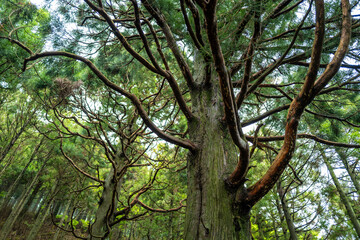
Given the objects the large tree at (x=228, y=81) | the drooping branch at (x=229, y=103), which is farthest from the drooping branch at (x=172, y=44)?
the drooping branch at (x=229, y=103)

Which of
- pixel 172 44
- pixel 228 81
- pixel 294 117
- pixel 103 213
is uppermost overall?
pixel 172 44

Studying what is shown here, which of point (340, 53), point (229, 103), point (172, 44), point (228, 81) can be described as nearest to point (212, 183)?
point (229, 103)

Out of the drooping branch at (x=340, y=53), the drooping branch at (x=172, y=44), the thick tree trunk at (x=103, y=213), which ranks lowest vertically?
the thick tree trunk at (x=103, y=213)

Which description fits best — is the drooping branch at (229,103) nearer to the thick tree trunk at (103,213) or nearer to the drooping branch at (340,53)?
the drooping branch at (340,53)

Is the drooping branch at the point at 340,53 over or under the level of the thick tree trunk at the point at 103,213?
over

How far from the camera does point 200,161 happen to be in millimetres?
1554

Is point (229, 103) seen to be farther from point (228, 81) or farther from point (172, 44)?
point (172, 44)

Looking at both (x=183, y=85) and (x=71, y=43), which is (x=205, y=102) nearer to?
(x=183, y=85)

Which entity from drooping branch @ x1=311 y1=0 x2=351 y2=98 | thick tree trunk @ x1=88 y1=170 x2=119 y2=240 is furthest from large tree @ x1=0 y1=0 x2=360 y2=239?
thick tree trunk @ x1=88 y1=170 x2=119 y2=240

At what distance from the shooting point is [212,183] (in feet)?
4.58

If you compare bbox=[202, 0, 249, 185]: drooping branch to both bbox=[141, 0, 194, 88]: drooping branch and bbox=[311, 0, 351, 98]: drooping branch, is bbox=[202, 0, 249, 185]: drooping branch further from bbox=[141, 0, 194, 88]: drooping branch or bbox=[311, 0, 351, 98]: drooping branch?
bbox=[141, 0, 194, 88]: drooping branch

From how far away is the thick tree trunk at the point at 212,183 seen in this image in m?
1.22

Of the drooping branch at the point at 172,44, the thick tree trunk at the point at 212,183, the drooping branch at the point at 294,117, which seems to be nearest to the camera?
the drooping branch at the point at 294,117

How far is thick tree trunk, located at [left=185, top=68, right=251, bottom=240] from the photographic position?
1216 millimetres
